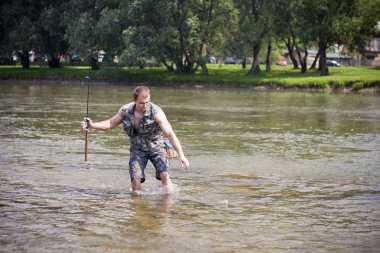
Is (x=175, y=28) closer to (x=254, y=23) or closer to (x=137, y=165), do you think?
(x=254, y=23)

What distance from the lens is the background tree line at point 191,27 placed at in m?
68.1

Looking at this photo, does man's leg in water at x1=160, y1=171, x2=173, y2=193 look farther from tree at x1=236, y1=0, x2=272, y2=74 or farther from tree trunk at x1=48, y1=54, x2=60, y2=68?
tree trunk at x1=48, y1=54, x2=60, y2=68

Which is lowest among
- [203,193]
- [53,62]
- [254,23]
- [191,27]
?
[203,193]

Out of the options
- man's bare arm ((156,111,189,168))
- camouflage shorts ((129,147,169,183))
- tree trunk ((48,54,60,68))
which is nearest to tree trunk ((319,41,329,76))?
tree trunk ((48,54,60,68))

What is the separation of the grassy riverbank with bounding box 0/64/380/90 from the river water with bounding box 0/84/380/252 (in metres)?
34.0

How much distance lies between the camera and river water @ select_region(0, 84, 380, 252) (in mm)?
10305

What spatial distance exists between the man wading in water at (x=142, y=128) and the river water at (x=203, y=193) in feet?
1.86

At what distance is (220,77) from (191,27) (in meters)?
5.10

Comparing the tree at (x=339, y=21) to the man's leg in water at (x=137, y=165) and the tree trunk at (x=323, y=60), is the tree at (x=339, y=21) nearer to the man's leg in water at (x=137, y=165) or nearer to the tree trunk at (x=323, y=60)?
the tree trunk at (x=323, y=60)

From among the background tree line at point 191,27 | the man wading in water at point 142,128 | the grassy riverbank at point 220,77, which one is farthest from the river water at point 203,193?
the background tree line at point 191,27

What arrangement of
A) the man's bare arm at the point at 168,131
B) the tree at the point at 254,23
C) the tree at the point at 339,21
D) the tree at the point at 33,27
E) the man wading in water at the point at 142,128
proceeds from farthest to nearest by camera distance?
the tree at the point at 33,27 < the tree at the point at 254,23 < the tree at the point at 339,21 < the man wading in water at the point at 142,128 < the man's bare arm at the point at 168,131

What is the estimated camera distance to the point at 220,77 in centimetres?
6962

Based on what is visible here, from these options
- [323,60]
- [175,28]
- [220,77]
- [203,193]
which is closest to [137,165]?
[203,193]

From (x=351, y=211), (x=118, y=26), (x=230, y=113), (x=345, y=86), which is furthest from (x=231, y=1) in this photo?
(x=351, y=211)
